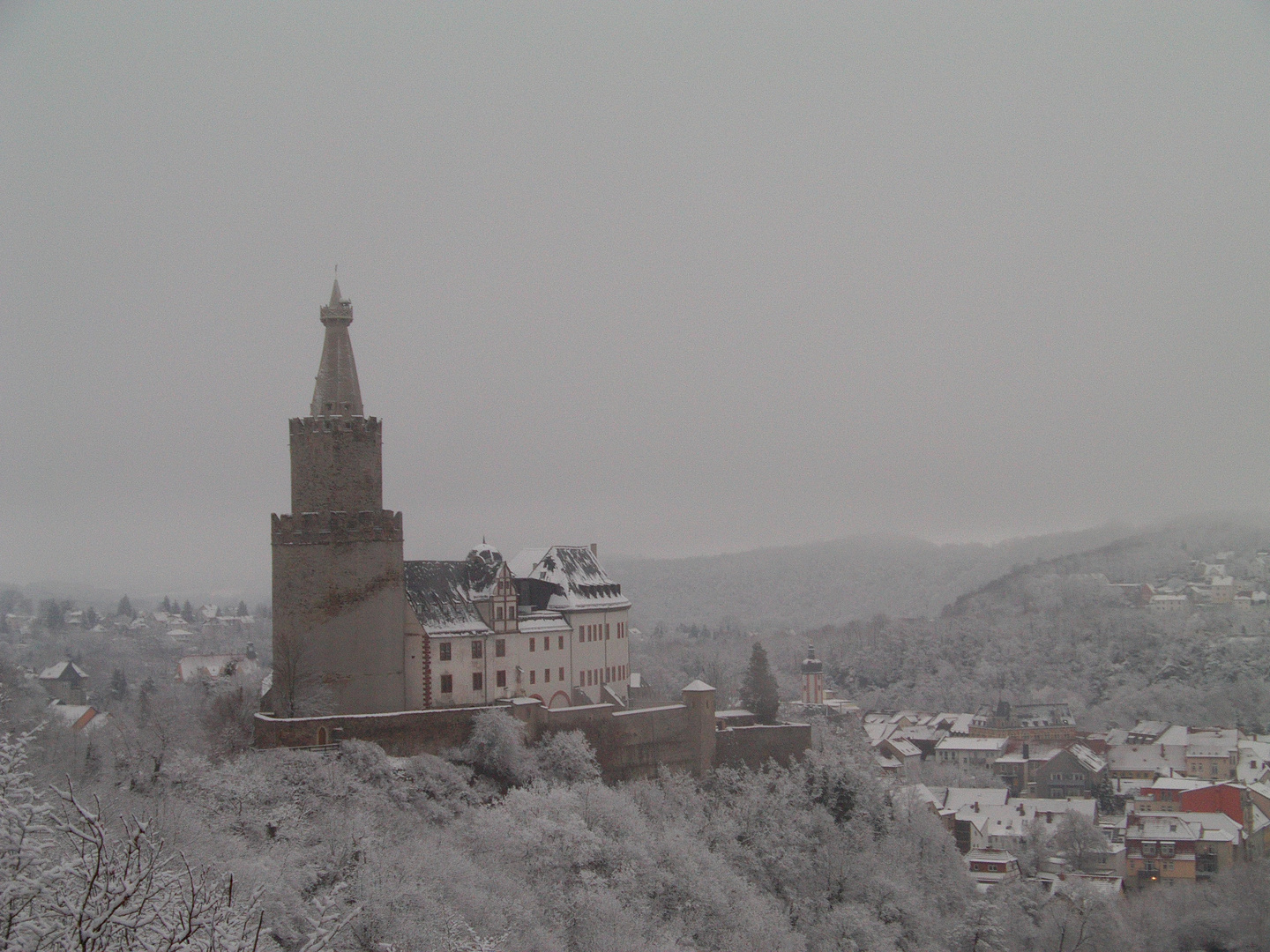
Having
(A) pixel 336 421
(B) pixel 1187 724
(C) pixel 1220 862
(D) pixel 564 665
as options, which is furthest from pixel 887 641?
(A) pixel 336 421

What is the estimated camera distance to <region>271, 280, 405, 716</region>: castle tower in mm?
39938

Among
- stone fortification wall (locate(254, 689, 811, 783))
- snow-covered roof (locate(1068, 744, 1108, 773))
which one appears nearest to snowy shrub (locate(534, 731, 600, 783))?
stone fortification wall (locate(254, 689, 811, 783))

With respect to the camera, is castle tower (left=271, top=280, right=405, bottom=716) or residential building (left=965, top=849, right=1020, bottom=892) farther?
residential building (left=965, top=849, right=1020, bottom=892)

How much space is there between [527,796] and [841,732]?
34.8m

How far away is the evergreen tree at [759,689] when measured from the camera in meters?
61.2

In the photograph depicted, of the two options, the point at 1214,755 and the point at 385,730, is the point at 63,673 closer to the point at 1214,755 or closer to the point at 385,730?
the point at 385,730

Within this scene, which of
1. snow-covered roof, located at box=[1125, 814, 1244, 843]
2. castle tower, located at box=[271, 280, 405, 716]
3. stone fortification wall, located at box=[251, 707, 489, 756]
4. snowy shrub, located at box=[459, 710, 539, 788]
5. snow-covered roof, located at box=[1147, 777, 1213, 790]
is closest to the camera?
stone fortification wall, located at box=[251, 707, 489, 756]

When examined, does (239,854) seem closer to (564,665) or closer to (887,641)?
(564,665)

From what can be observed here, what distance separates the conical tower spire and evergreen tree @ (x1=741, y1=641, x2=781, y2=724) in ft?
94.0

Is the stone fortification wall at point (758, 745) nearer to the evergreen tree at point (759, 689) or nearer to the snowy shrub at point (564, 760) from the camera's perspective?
the snowy shrub at point (564, 760)

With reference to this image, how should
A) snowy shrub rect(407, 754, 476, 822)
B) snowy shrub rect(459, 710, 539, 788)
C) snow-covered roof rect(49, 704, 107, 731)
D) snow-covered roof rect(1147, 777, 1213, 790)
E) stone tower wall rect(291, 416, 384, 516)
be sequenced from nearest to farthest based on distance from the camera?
snowy shrub rect(407, 754, 476, 822) → stone tower wall rect(291, 416, 384, 516) → snowy shrub rect(459, 710, 539, 788) → snow-covered roof rect(49, 704, 107, 731) → snow-covered roof rect(1147, 777, 1213, 790)

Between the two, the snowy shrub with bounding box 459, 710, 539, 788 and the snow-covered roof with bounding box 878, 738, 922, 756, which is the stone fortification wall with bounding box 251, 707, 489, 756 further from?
the snow-covered roof with bounding box 878, 738, 922, 756

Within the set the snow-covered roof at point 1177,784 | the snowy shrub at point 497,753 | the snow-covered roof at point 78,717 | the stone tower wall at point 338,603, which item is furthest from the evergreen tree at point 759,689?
the snow-covered roof at point 1177,784

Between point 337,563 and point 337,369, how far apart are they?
22.7 ft
